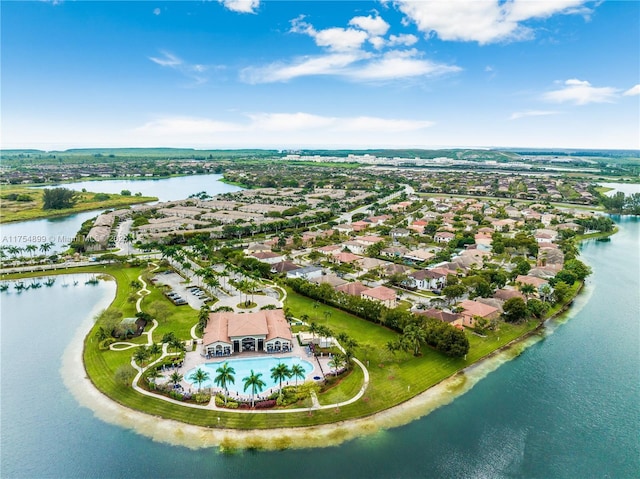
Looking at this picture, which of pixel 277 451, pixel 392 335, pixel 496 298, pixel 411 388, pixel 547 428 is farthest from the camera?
pixel 496 298

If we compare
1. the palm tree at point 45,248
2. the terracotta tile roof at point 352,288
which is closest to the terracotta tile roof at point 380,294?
the terracotta tile roof at point 352,288

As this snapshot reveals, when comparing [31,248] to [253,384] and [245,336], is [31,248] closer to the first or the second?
[245,336]

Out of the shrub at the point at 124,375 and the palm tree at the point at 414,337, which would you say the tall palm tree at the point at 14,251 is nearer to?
the shrub at the point at 124,375

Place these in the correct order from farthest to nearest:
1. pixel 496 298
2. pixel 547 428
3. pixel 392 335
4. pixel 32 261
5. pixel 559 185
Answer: pixel 559 185 < pixel 32 261 < pixel 496 298 < pixel 392 335 < pixel 547 428

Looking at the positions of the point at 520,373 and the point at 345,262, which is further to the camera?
the point at 345,262

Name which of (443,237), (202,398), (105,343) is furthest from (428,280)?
(105,343)

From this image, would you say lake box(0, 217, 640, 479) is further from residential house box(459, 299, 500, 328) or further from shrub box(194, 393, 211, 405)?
residential house box(459, 299, 500, 328)

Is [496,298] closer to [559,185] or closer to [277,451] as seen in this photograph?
[277,451]

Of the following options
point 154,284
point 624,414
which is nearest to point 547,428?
point 624,414
